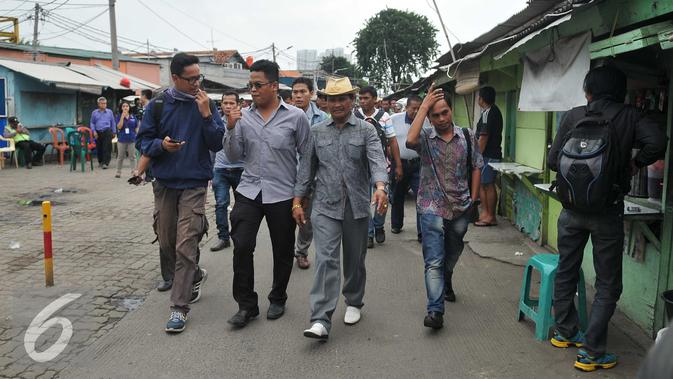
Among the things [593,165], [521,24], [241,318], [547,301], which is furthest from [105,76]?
[593,165]

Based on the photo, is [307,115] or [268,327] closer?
[268,327]

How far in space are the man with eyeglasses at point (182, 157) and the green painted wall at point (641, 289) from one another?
346 centimetres

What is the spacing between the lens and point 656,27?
366 cm

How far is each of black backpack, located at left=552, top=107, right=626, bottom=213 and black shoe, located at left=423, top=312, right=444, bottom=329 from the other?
4.42 feet

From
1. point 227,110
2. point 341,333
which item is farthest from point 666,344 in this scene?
point 227,110

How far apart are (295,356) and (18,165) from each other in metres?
15.6

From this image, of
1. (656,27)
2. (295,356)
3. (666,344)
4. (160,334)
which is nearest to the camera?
(666,344)

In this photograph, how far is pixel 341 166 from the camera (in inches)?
180

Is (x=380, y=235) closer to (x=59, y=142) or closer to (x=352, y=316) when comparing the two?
(x=352, y=316)

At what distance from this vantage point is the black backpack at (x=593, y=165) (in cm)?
378

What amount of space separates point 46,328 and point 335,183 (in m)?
2.54

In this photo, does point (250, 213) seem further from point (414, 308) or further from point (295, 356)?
point (414, 308)

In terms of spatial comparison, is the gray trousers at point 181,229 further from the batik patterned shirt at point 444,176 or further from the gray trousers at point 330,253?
the batik patterned shirt at point 444,176

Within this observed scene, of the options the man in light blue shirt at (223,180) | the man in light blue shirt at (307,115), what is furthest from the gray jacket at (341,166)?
the man in light blue shirt at (223,180)
